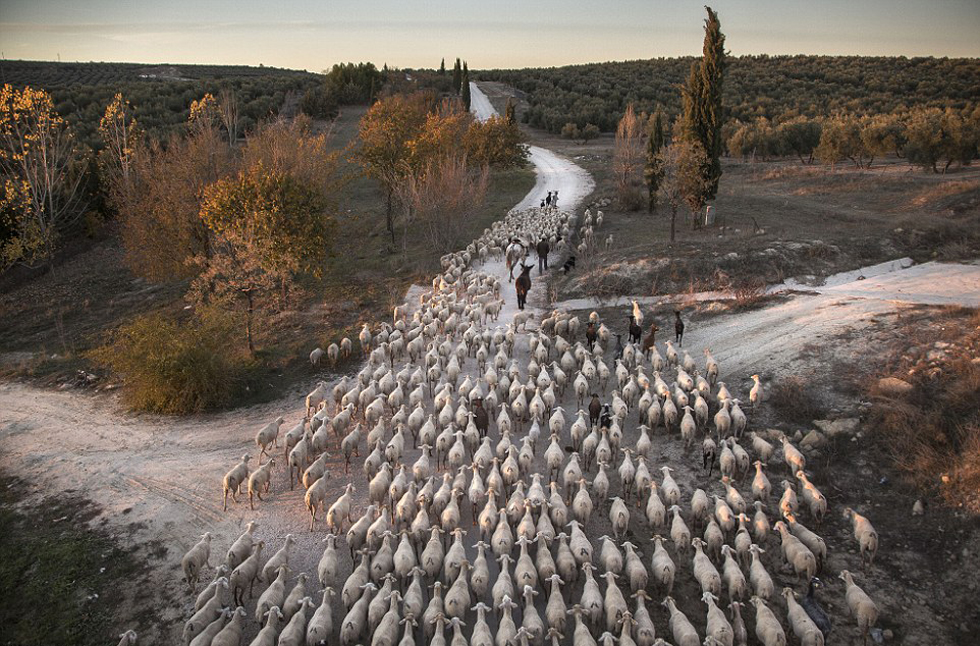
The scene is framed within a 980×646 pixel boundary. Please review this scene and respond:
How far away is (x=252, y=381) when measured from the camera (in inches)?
776

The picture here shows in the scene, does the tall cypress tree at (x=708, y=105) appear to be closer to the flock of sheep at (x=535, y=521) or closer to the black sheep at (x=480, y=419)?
the flock of sheep at (x=535, y=521)

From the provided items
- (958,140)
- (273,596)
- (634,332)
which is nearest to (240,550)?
Answer: (273,596)

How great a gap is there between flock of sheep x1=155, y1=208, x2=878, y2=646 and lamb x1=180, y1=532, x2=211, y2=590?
0.04 m

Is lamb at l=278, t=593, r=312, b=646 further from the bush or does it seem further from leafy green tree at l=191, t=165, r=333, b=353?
leafy green tree at l=191, t=165, r=333, b=353

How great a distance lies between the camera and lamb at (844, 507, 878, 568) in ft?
35.6

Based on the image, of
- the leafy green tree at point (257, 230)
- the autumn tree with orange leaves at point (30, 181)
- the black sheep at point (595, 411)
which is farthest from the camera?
the autumn tree with orange leaves at point (30, 181)

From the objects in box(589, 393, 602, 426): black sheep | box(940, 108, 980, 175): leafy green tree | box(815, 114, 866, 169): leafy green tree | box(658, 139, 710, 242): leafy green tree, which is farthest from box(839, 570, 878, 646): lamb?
box(815, 114, 866, 169): leafy green tree

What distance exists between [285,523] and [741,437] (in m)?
10.2

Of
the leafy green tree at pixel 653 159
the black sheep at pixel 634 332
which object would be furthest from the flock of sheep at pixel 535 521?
the leafy green tree at pixel 653 159

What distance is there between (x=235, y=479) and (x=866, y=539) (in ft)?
38.6

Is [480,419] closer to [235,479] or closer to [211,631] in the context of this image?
[235,479]

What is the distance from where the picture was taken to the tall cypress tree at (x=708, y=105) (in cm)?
3231

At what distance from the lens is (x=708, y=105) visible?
107 ft

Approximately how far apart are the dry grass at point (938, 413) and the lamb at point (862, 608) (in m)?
3.85
